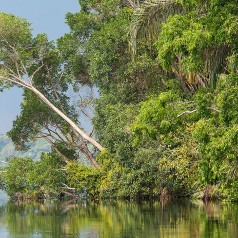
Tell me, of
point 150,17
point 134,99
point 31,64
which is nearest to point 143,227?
point 150,17

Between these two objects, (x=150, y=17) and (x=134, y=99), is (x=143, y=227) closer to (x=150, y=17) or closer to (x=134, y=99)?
(x=150, y=17)

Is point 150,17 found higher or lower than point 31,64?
lower

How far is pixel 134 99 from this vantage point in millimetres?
37906

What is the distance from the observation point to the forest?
17344 mm

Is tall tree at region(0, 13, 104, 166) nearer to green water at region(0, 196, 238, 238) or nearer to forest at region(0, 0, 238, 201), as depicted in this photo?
forest at region(0, 0, 238, 201)

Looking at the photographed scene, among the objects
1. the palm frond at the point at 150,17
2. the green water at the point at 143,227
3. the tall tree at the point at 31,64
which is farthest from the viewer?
the tall tree at the point at 31,64

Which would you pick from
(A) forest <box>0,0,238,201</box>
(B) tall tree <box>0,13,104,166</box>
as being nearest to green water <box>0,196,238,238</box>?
(A) forest <box>0,0,238,201</box>

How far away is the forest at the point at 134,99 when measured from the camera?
17.3 meters

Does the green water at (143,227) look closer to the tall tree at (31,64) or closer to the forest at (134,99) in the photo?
the forest at (134,99)

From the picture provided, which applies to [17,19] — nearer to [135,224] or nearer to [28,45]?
[28,45]

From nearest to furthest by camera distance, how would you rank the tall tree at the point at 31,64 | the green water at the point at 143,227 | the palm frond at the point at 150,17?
1. the green water at the point at 143,227
2. the palm frond at the point at 150,17
3. the tall tree at the point at 31,64

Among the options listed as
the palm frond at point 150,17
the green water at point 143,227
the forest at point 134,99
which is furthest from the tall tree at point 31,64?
the palm frond at point 150,17

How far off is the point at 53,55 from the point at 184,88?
14548 millimetres

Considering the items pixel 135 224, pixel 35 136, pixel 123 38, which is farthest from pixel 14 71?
pixel 135 224
